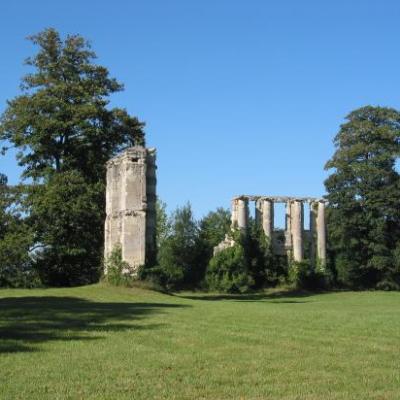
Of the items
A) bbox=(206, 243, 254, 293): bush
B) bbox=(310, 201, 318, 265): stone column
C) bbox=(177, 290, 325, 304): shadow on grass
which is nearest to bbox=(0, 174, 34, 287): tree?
bbox=(177, 290, 325, 304): shadow on grass

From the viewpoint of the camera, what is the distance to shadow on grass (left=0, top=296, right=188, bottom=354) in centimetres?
1191

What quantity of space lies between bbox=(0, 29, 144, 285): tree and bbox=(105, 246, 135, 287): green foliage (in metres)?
5.19

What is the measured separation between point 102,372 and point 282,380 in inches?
93.6

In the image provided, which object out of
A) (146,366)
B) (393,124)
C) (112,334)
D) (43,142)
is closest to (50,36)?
(43,142)

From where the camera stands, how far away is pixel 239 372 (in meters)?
9.04

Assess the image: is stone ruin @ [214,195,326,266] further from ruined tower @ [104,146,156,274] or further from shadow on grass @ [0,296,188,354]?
shadow on grass @ [0,296,188,354]

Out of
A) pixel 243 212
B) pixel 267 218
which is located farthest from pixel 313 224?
pixel 243 212

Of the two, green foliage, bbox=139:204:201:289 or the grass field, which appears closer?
the grass field

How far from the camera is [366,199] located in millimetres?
47375

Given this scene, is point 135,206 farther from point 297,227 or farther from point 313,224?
point 313,224

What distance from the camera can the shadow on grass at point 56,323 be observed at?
11.9m

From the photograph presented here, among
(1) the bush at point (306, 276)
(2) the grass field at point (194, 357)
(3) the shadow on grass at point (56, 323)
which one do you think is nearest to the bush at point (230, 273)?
(1) the bush at point (306, 276)

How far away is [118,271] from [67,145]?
32.5 ft

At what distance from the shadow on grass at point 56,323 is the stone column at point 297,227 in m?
32.9
